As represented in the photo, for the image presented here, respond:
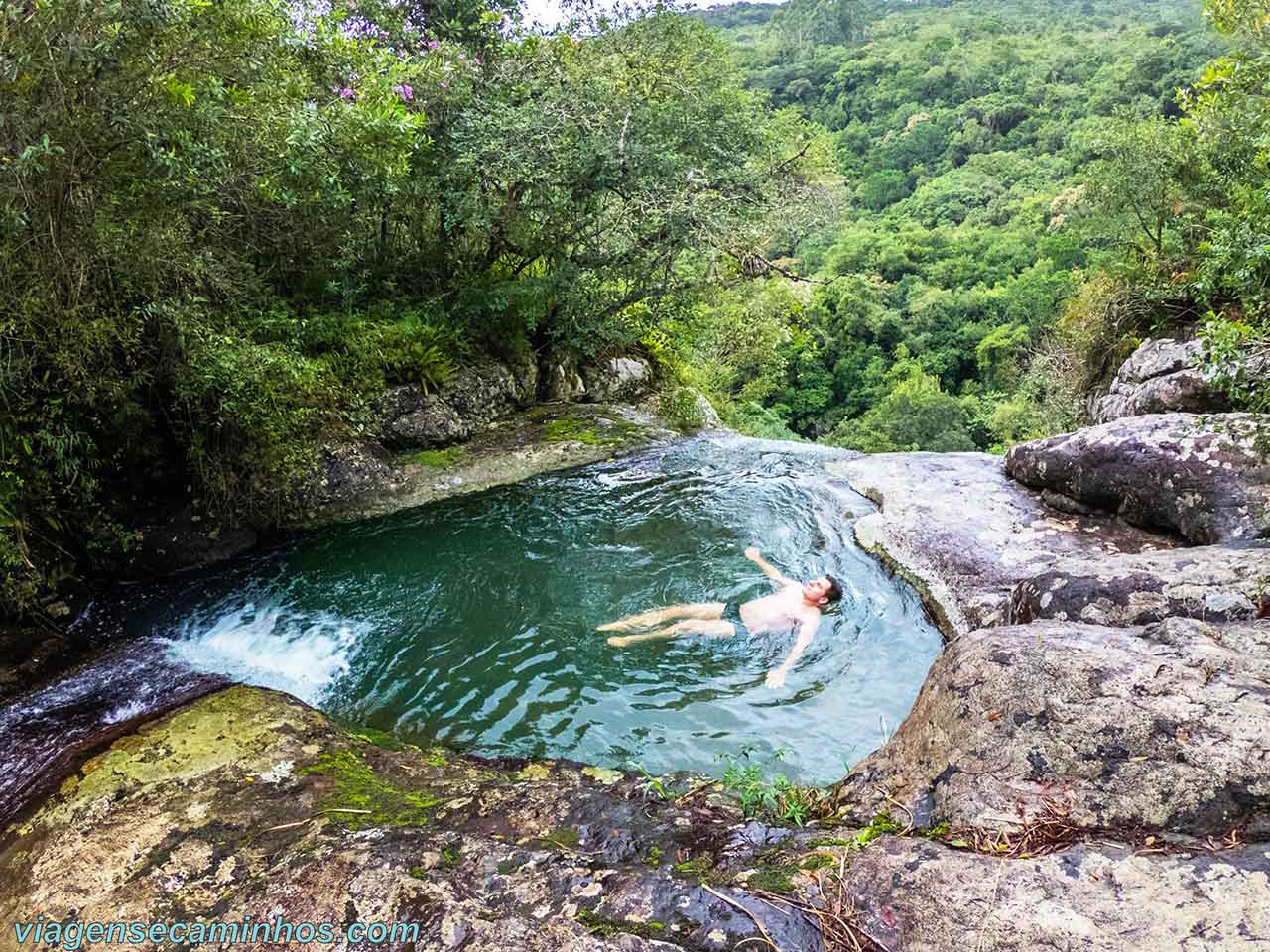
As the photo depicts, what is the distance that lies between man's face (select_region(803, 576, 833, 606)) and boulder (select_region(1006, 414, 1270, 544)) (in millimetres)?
3368

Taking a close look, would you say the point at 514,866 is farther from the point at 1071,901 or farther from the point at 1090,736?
the point at 1090,736

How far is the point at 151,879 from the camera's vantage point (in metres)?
3.50

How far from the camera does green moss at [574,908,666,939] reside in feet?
8.47

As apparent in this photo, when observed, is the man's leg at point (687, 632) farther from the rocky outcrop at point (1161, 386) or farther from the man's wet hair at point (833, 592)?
the rocky outcrop at point (1161, 386)

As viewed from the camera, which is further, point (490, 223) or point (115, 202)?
point (490, 223)

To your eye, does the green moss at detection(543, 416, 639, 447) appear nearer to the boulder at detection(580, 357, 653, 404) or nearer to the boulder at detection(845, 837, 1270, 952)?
the boulder at detection(580, 357, 653, 404)

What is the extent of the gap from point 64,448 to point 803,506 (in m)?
8.34

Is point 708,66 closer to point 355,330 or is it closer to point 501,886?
point 355,330

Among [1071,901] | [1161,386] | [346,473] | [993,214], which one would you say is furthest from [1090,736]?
[993,214]

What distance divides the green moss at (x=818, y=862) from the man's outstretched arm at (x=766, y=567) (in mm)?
4789

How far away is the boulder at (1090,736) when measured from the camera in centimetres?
270

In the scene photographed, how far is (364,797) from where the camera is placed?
4.20 meters

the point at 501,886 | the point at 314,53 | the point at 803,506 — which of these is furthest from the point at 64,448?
the point at 803,506

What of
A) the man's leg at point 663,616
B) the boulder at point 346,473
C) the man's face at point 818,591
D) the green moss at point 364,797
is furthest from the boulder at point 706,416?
the green moss at point 364,797
